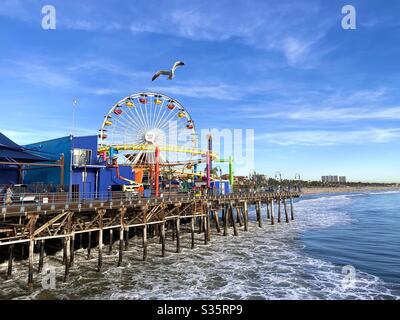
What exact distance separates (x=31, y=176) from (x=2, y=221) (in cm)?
1733

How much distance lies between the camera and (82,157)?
33375mm

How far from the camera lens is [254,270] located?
2308 centimetres

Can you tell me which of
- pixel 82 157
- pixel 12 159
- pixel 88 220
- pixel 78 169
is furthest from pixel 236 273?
pixel 82 157

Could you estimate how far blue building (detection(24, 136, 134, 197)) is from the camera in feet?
106

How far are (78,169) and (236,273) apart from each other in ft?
62.7

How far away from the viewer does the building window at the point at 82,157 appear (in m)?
32.8

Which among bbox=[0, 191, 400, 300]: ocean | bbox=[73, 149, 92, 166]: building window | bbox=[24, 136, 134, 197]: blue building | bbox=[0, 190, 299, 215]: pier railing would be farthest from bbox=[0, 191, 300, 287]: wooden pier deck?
bbox=[73, 149, 92, 166]: building window

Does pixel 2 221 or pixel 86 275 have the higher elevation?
pixel 2 221

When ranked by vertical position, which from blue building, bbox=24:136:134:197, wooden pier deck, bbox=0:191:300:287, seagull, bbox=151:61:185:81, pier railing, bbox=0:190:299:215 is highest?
seagull, bbox=151:61:185:81

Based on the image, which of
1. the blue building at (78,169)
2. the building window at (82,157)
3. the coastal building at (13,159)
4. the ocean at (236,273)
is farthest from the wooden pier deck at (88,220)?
the building window at (82,157)

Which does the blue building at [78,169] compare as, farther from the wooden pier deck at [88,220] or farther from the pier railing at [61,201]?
the wooden pier deck at [88,220]

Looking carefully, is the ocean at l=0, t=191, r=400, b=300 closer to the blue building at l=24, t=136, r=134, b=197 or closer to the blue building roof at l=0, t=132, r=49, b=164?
the blue building at l=24, t=136, r=134, b=197
